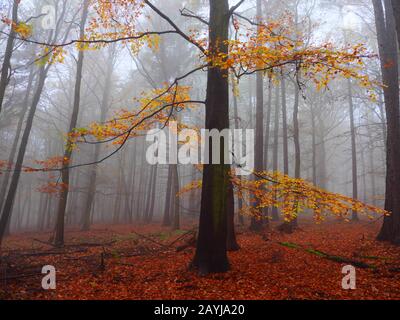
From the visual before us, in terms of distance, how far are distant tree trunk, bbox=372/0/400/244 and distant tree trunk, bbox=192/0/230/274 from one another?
21.0 ft

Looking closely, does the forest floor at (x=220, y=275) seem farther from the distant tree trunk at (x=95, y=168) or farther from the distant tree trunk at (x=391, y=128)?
the distant tree trunk at (x=95, y=168)

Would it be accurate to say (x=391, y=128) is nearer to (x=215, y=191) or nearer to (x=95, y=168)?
(x=215, y=191)

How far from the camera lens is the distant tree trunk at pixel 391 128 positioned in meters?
9.27

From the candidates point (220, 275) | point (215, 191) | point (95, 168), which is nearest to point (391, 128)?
point (215, 191)

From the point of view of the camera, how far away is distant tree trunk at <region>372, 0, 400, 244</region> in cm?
927

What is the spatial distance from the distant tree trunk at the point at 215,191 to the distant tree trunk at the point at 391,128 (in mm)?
6392

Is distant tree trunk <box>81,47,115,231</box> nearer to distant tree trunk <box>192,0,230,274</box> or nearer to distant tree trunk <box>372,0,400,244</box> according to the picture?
distant tree trunk <box>192,0,230,274</box>

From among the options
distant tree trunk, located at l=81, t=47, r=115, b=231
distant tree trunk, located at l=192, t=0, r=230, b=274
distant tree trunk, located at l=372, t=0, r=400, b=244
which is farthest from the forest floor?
distant tree trunk, located at l=81, t=47, r=115, b=231

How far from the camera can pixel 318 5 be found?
55.5 feet

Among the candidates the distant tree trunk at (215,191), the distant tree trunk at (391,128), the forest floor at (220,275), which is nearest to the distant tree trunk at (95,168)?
the forest floor at (220,275)

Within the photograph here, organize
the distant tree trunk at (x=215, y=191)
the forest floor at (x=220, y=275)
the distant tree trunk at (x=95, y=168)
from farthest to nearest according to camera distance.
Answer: the distant tree trunk at (x=95, y=168)
the distant tree trunk at (x=215, y=191)
the forest floor at (x=220, y=275)
